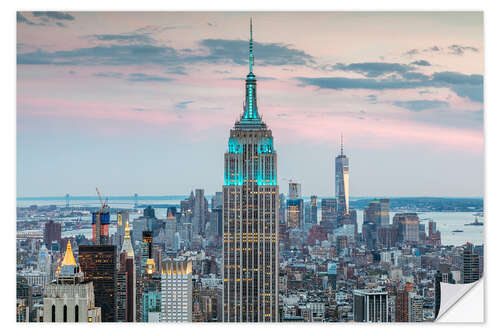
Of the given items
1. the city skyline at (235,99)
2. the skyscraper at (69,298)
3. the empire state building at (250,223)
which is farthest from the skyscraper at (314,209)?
the skyscraper at (69,298)

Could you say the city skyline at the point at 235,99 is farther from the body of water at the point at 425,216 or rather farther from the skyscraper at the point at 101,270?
the skyscraper at the point at 101,270

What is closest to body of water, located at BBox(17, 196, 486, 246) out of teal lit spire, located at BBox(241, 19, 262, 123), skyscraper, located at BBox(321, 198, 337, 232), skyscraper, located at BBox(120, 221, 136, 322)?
skyscraper, located at BBox(321, 198, 337, 232)

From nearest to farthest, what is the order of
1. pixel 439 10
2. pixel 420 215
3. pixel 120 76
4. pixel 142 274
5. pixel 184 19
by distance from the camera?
pixel 439 10, pixel 184 19, pixel 120 76, pixel 420 215, pixel 142 274

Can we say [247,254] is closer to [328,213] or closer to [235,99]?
[328,213]

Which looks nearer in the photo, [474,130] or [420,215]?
[474,130]

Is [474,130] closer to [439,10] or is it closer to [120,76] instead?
[439,10]

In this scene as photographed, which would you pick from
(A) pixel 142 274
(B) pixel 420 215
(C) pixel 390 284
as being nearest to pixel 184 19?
(B) pixel 420 215

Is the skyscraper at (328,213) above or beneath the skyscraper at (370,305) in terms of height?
above
